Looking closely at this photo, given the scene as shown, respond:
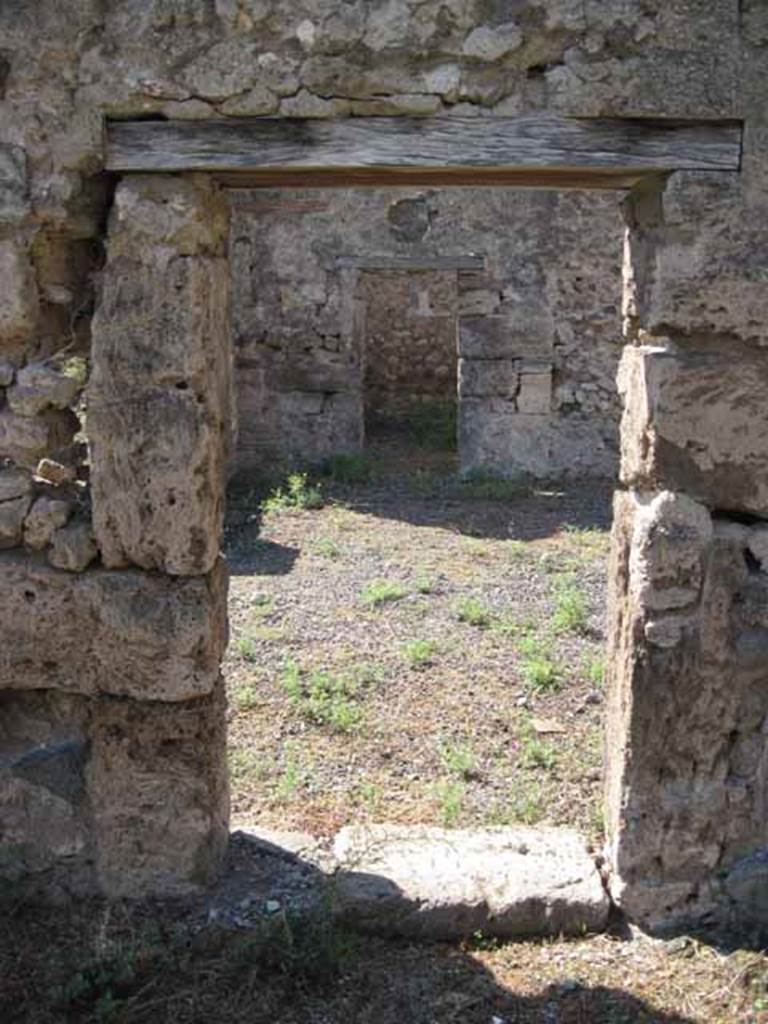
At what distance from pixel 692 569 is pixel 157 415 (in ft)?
5.38

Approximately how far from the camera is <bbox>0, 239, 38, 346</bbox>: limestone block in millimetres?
3258

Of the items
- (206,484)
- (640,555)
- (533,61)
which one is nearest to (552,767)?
(640,555)

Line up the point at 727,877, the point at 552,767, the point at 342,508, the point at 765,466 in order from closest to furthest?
the point at 765,466 → the point at 727,877 → the point at 552,767 → the point at 342,508

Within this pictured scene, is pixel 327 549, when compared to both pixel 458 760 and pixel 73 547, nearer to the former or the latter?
pixel 458 760

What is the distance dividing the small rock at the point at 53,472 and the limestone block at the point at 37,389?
16 cm

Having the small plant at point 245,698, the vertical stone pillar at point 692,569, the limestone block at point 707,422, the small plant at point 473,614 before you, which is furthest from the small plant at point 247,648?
the limestone block at point 707,422

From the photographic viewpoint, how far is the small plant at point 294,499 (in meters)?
9.18

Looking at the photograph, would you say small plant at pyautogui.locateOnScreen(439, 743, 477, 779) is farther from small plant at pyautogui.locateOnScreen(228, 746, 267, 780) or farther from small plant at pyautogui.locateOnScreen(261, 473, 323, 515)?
small plant at pyautogui.locateOnScreen(261, 473, 323, 515)

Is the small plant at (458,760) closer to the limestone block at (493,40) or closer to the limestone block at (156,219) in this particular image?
the limestone block at (156,219)

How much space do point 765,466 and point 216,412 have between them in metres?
1.64

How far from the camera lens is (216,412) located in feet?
11.1

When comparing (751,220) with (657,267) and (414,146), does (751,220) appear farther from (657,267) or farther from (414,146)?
(414,146)

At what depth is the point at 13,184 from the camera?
126 inches

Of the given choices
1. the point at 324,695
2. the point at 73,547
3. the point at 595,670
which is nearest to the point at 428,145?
the point at 73,547
